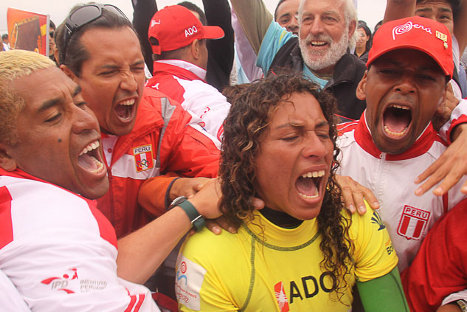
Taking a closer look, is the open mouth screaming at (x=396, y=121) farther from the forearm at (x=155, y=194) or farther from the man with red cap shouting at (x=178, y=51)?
the man with red cap shouting at (x=178, y=51)

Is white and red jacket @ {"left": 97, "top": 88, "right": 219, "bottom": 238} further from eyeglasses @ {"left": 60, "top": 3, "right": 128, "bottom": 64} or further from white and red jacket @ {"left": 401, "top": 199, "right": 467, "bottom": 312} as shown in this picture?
white and red jacket @ {"left": 401, "top": 199, "right": 467, "bottom": 312}

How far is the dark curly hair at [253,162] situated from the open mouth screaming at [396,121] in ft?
1.42

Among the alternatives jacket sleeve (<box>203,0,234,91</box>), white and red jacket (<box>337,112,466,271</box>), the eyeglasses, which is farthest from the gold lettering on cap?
jacket sleeve (<box>203,0,234,91</box>)

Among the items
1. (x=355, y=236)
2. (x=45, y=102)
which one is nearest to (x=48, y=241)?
(x=45, y=102)

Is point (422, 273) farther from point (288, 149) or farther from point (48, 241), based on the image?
point (48, 241)

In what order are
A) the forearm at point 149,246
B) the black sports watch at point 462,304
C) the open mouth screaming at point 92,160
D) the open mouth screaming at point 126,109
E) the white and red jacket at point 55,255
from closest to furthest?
the white and red jacket at point 55,255, the forearm at point 149,246, the black sports watch at point 462,304, the open mouth screaming at point 92,160, the open mouth screaming at point 126,109

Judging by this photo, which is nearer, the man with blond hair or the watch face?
the man with blond hair

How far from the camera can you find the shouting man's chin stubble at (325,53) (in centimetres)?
310

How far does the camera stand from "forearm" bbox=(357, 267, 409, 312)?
5.25 ft

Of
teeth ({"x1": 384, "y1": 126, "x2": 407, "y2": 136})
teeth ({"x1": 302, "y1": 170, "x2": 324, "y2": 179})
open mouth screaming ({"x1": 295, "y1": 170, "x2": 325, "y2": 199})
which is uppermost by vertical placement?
teeth ({"x1": 384, "y1": 126, "x2": 407, "y2": 136})

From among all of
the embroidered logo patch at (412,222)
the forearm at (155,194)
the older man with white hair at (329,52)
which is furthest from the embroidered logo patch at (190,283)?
the older man with white hair at (329,52)

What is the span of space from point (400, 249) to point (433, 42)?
1.07 m

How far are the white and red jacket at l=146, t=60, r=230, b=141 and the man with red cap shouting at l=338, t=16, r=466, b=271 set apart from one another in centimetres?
103

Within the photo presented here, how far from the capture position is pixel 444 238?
169 cm
